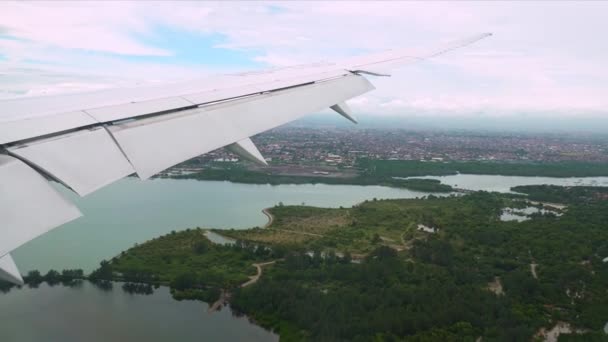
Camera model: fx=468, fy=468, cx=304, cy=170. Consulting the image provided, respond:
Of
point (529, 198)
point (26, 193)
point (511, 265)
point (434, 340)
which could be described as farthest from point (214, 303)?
point (529, 198)

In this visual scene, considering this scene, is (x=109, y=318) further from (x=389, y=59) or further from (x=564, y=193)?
(x=564, y=193)

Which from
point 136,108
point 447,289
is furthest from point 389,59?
point 447,289

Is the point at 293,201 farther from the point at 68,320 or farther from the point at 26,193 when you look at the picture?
the point at 26,193

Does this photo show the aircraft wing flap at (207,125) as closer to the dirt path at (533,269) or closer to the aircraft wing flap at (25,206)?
the aircraft wing flap at (25,206)

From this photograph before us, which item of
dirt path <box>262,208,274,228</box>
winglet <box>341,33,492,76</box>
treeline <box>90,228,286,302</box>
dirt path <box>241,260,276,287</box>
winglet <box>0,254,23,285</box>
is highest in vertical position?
winglet <box>341,33,492,76</box>

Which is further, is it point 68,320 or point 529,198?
point 529,198

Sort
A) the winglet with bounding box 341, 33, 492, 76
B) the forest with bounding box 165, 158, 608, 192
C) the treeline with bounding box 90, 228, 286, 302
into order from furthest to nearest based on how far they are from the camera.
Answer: the forest with bounding box 165, 158, 608, 192 < the treeline with bounding box 90, 228, 286, 302 < the winglet with bounding box 341, 33, 492, 76

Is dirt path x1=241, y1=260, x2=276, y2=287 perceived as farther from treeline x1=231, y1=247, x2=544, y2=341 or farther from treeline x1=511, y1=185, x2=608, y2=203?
treeline x1=511, y1=185, x2=608, y2=203

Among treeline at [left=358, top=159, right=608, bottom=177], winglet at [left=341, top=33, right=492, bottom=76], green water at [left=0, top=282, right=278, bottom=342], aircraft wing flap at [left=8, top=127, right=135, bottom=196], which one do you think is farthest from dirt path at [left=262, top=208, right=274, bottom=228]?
aircraft wing flap at [left=8, top=127, right=135, bottom=196]
